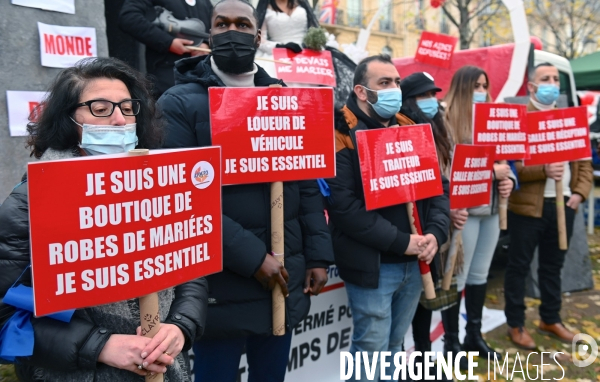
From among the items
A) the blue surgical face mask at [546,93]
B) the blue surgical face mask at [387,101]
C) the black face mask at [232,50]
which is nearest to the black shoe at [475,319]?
the blue surgical face mask at [546,93]

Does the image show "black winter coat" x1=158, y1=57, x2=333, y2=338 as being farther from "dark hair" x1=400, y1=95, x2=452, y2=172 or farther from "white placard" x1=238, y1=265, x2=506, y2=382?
"dark hair" x1=400, y1=95, x2=452, y2=172

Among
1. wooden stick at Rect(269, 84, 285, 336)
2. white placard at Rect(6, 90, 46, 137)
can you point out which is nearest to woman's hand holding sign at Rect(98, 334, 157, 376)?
wooden stick at Rect(269, 84, 285, 336)

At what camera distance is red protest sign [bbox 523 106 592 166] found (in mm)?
4109

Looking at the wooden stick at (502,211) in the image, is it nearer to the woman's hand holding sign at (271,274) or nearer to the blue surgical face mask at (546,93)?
the blue surgical face mask at (546,93)

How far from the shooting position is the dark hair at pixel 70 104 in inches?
66.2

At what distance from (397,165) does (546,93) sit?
2165 mm

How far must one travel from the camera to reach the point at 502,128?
3783mm

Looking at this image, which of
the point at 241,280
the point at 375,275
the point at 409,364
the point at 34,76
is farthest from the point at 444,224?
the point at 34,76

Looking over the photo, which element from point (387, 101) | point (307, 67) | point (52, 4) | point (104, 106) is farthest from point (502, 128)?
point (52, 4)

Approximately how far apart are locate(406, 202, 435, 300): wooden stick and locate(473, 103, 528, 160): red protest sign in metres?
0.99

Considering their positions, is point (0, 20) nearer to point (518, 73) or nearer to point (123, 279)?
point (123, 279)

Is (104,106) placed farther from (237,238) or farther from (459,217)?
(459,217)

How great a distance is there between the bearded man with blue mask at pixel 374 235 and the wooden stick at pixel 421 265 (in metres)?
0.04

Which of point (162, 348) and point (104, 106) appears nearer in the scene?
point (162, 348)
